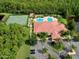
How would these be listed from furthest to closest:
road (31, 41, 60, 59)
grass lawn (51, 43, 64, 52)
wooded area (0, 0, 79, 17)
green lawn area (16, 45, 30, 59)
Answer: wooded area (0, 0, 79, 17)
grass lawn (51, 43, 64, 52)
road (31, 41, 60, 59)
green lawn area (16, 45, 30, 59)

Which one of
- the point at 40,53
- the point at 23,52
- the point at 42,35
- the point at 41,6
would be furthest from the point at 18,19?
the point at 23,52

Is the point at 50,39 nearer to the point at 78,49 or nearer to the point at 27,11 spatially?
the point at 78,49

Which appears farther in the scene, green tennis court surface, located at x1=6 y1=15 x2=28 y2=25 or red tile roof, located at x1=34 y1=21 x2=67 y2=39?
green tennis court surface, located at x1=6 y1=15 x2=28 y2=25

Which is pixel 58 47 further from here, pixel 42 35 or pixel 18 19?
pixel 18 19

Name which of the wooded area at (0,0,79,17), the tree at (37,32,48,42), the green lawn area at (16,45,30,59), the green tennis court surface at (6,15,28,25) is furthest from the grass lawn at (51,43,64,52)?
the wooded area at (0,0,79,17)

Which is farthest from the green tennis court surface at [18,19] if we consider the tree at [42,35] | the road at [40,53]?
the road at [40,53]

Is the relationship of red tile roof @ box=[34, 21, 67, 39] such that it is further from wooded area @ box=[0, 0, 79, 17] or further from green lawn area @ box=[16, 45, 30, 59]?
green lawn area @ box=[16, 45, 30, 59]
